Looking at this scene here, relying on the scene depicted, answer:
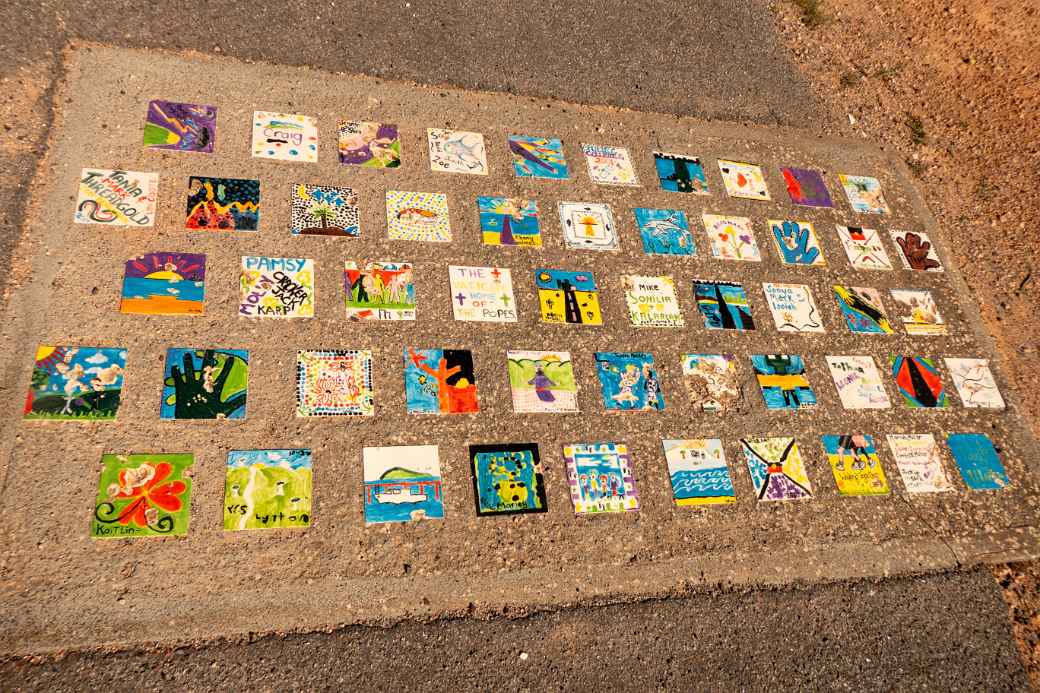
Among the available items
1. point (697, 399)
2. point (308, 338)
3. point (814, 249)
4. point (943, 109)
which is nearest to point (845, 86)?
point (943, 109)

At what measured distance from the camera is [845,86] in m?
6.28

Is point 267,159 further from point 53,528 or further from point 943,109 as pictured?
point 943,109

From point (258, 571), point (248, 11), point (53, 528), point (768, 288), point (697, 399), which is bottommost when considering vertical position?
point (258, 571)

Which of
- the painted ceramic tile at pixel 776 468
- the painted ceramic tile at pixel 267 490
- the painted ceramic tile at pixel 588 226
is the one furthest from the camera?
the painted ceramic tile at pixel 588 226

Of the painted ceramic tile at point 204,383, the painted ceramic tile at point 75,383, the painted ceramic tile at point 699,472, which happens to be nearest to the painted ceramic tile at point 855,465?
the painted ceramic tile at point 699,472

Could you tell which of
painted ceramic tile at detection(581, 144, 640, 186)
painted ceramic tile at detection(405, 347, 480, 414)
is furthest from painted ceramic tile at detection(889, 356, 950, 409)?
painted ceramic tile at detection(405, 347, 480, 414)

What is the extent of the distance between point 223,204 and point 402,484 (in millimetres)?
1979

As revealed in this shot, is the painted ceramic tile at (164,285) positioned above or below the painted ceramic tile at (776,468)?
above

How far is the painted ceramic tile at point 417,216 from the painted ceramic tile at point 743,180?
2.05 m

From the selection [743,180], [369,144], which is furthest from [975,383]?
[369,144]

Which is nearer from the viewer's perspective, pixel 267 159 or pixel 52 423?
pixel 52 423

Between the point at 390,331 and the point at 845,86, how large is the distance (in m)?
4.44

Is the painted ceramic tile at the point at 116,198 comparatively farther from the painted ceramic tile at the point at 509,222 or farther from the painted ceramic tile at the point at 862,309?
the painted ceramic tile at the point at 862,309

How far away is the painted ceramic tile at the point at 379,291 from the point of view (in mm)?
4301
